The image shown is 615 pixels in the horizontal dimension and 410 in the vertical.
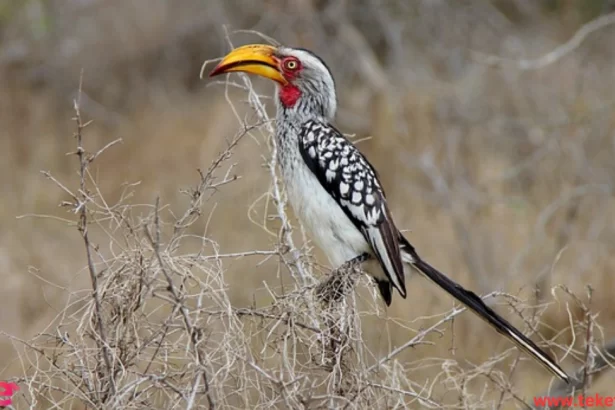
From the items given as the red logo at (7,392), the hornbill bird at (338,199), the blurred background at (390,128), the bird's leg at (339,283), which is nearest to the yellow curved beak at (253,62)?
the hornbill bird at (338,199)

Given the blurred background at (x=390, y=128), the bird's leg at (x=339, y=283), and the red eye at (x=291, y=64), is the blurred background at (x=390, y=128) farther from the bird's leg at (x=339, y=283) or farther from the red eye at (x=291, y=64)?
the bird's leg at (x=339, y=283)

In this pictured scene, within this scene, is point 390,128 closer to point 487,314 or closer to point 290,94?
point 290,94

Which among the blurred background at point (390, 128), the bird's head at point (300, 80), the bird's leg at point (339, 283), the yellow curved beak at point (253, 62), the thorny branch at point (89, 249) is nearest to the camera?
the thorny branch at point (89, 249)

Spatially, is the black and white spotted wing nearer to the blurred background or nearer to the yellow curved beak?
the yellow curved beak

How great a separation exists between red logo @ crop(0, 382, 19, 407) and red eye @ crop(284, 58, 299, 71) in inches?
68.4

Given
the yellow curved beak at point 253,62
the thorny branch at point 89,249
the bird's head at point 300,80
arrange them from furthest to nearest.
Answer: the bird's head at point 300,80, the yellow curved beak at point 253,62, the thorny branch at point 89,249

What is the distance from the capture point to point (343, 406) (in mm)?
2590

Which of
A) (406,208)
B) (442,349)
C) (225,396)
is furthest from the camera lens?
(406,208)

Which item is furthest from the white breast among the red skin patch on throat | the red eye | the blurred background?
the blurred background

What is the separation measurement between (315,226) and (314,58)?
700mm

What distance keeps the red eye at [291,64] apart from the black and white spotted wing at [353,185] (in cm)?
29

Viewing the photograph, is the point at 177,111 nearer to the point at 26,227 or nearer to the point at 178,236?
the point at 26,227

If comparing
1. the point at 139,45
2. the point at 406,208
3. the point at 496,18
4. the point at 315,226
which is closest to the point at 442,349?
the point at 406,208

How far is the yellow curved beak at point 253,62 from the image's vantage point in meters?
3.49
